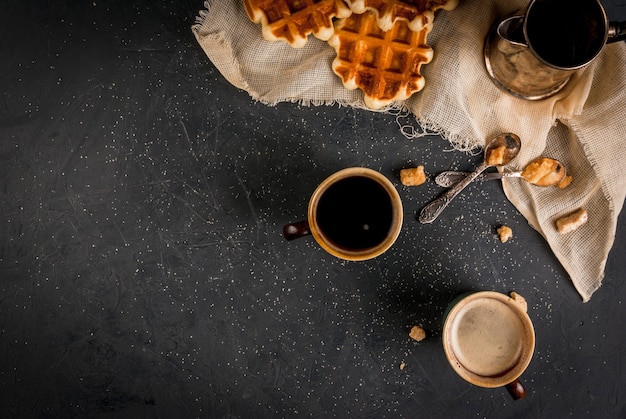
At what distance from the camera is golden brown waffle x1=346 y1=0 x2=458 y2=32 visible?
1.17 meters

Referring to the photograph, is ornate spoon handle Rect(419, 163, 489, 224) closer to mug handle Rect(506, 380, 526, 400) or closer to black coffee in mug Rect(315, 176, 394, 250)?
black coffee in mug Rect(315, 176, 394, 250)

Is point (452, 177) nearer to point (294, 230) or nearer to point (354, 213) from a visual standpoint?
point (354, 213)

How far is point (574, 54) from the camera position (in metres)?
1.12

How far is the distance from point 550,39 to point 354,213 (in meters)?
0.54

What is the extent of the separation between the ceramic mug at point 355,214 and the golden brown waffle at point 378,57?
0.64 ft

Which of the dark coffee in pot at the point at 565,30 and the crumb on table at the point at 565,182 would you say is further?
the crumb on table at the point at 565,182

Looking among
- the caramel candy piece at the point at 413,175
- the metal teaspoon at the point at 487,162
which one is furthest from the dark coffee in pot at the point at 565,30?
the caramel candy piece at the point at 413,175

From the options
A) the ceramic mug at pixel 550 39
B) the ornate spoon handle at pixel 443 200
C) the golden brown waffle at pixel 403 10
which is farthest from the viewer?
the ornate spoon handle at pixel 443 200

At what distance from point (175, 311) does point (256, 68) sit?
24.2 inches

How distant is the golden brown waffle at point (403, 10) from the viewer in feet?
3.85

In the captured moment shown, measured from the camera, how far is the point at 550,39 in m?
1.12

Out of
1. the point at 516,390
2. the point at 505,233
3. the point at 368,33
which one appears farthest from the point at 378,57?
the point at 516,390

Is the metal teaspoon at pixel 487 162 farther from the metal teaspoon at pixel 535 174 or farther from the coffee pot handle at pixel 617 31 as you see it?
the coffee pot handle at pixel 617 31

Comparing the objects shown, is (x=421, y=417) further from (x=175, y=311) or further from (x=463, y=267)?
(x=175, y=311)
